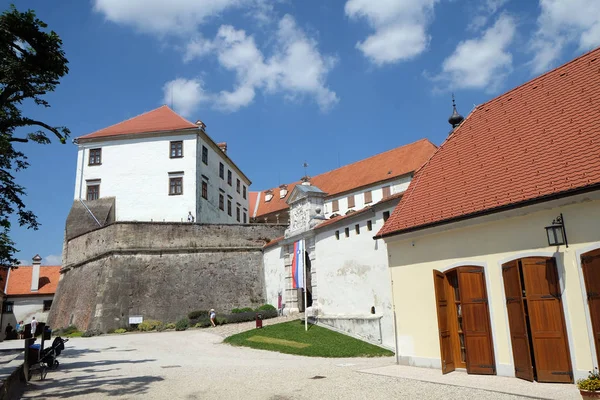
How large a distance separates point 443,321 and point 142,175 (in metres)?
31.0

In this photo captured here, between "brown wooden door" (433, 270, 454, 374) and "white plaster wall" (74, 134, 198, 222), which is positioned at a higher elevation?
"white plaster wall" (74, 134, 198, 222)

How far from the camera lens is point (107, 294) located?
2819cm

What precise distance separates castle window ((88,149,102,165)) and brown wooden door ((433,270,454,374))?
33819mm

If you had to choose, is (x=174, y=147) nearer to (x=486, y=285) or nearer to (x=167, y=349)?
(x=167, y=349)

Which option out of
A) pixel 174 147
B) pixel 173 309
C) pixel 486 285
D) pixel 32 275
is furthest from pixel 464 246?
pixel 32 275

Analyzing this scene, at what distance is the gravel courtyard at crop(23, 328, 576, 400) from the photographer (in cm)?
888

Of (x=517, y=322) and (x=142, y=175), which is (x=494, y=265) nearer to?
(x=517, y=322)

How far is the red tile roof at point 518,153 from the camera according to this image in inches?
390

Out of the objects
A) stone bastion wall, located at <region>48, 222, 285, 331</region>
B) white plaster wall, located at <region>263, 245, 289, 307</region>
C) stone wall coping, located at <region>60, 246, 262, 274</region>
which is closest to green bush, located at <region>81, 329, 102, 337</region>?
stone bastion wall, located at <region>48, 222, 285, 331</region>

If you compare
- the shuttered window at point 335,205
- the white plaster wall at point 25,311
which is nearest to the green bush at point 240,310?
the shuttered window at point 335,205

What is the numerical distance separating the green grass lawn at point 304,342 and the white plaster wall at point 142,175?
1742 centimetres

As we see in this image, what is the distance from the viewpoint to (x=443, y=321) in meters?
11.4

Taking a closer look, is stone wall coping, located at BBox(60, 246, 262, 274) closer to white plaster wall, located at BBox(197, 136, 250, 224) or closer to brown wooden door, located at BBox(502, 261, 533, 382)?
white plaster wall, located at BBox(197, 136, 250, 224)

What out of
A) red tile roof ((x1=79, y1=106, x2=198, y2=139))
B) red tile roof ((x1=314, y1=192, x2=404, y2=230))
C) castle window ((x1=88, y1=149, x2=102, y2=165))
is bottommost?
red tile roof ((x1=314, y1=192, x2=404, y2=230))
